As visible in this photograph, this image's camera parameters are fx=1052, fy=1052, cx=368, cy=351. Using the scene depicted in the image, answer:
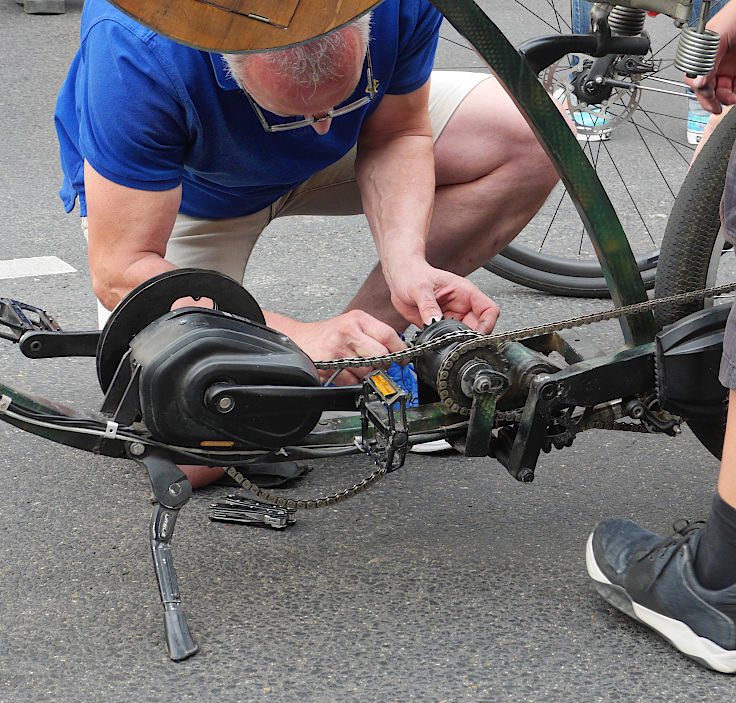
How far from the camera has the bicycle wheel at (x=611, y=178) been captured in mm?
3154

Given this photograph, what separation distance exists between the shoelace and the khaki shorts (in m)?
1.13

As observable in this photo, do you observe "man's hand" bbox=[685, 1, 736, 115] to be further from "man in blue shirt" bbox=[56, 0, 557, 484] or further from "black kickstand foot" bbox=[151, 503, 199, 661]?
"black kickstand foot" bbox=[151, 503, 199, 661]

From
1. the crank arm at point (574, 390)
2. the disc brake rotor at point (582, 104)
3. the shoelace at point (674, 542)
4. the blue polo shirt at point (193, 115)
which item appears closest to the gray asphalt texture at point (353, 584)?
the shoelace at point (674, 542)

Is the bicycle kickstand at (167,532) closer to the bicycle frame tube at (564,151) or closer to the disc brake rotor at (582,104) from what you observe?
the bicycle frame tube at (564,151)

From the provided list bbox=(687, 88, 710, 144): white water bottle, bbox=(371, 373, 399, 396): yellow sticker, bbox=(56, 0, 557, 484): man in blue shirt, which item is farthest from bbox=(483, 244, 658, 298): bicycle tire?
bbox=(687, 88, 710, 144): white water bottle

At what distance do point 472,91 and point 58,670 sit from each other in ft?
5.28

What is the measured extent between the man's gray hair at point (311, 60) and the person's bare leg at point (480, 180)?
2.44 ft

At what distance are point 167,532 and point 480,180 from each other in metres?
1.20

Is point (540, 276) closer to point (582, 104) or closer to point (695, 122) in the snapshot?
point (582, 104)

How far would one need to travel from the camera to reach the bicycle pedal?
209cm

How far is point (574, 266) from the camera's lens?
315 centimetres

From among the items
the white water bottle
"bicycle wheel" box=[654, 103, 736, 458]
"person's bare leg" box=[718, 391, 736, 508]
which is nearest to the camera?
"person's bare leg" box=[718, 391, 736, 508]

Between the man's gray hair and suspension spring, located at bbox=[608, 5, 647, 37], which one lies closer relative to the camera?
the man's gray hair

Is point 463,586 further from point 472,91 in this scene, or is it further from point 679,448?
point 472,91
